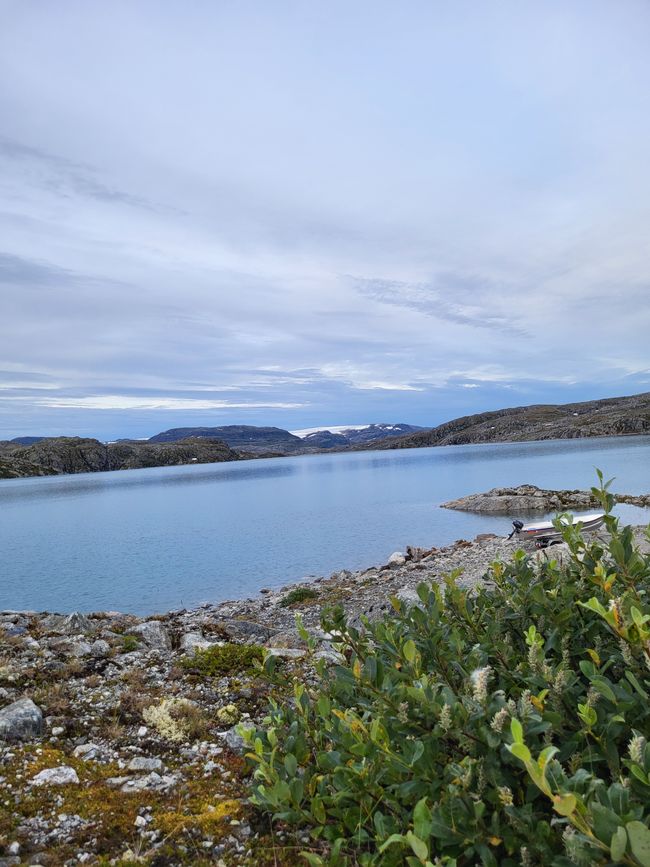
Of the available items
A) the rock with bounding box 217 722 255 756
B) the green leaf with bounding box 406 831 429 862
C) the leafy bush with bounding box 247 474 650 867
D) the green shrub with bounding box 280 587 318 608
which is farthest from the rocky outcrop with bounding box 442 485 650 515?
the green leaf with bounding box 406 831 429 862

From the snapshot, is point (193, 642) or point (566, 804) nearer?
point (566, 804)

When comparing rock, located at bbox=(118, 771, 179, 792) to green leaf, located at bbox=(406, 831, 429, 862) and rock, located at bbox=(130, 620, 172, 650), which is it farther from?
rock, located at bbox=(130, 620, 172, 650)

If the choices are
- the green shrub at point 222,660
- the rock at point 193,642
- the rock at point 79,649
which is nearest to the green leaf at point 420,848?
the green shrub at point 222,660

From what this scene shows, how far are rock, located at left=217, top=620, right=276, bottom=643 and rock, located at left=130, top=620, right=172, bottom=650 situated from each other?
72.9 inches

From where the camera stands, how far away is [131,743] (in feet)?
22.9

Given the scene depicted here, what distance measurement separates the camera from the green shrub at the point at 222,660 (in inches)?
390

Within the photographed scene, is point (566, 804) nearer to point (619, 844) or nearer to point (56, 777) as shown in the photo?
point (619, 844)

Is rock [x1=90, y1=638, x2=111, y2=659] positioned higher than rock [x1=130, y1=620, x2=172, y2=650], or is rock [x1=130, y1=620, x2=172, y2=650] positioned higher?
rock [x1=90, y1=638, x2=111, y2=659]

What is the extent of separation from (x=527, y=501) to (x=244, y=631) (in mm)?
42008

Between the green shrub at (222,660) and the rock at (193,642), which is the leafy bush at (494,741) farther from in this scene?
the rock at (193,642)

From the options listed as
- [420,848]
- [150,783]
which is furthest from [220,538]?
[420,848]

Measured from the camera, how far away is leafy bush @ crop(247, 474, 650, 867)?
72.7 inches

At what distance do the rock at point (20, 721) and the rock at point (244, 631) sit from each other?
7.07m

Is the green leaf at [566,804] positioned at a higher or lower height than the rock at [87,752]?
higher
